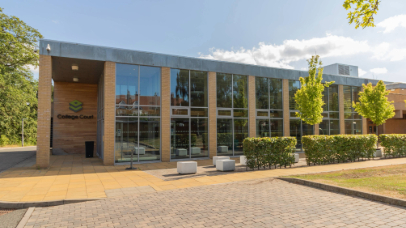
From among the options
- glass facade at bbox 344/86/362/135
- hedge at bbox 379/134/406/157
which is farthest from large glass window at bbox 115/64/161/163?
glass facade at bbox 344/86/362/135

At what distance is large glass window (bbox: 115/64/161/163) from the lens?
560 inches

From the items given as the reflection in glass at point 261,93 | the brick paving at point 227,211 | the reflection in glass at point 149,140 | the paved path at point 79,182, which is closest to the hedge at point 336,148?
the paved path at point 79,182

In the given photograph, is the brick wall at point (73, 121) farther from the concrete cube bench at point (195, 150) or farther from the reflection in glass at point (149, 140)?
the concrete cube bench at point (195, 150)

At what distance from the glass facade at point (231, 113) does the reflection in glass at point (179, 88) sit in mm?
2346

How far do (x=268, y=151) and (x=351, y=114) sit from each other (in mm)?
15165

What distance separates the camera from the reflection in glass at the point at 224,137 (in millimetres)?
16938

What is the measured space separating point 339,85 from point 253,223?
21070 millimetres

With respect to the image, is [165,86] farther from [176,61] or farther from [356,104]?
[356,104]

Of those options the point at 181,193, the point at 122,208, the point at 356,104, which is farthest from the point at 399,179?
the point at 356,104

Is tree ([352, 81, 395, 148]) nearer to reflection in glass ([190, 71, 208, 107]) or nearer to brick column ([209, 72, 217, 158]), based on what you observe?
brick column ([209, 72, 217, 158])

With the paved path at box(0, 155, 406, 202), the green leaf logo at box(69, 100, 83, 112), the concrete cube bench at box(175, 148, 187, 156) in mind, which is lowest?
the paved path at box(0, 155, 406, 202)

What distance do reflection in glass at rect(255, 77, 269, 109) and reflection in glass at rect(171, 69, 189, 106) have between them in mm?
5574

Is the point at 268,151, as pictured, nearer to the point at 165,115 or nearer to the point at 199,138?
the point at 199,138

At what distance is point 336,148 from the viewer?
1391cm
